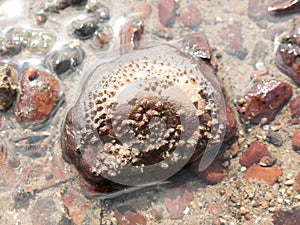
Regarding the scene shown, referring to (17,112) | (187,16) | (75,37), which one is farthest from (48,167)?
(187,16)

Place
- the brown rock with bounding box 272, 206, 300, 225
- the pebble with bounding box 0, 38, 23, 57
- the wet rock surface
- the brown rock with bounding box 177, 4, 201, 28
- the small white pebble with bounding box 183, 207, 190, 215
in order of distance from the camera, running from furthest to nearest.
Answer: the brown rock with bounding box 177, 4, 201, 28 → the pebble with bounding box 0, 38, 23, 57 → the small white pebble with bounding box 183, 207, 190, 215 → the brown rock with bounding box 272, 206, 300, 225 → the wet rock surface

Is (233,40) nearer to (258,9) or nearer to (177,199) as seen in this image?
(258,9)

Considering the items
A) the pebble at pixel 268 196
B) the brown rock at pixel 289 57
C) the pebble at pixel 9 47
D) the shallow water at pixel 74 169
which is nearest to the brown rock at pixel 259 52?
the shallow water at pixel 74 169

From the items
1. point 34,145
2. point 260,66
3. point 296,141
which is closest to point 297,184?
point 296,141

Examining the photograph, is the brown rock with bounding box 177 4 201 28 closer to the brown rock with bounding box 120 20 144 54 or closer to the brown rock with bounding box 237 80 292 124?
the brown rock with bounding box 120 20 144 54

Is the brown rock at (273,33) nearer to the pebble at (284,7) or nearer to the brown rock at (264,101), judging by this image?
the pebble at (284,7)

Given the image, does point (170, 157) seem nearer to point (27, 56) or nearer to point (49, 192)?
point (49, 192)

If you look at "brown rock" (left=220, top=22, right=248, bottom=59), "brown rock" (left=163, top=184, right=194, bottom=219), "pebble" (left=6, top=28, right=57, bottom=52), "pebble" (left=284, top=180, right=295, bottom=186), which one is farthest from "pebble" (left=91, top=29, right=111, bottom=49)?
"pebble" (left=284, top=180, right=295, bottom=186)
